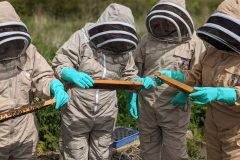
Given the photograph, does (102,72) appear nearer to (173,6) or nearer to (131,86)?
(131,86)

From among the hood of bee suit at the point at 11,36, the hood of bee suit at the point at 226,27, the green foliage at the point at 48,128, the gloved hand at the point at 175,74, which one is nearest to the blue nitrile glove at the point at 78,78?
the hood of bee suit at the point at 11,36

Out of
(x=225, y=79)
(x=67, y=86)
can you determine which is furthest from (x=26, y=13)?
(x=225, y=79)

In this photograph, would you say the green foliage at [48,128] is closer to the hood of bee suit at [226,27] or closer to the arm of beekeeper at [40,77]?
the arm of beekeeper at [40,77]

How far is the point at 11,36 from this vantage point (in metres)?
3.81

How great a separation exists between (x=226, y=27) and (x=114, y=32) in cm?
113

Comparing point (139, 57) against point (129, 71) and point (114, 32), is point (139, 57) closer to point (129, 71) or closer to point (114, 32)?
point (129, 71)

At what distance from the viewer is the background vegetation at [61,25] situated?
6324mm

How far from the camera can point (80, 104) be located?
15.1 feet

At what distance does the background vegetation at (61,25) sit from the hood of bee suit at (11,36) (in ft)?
7.99

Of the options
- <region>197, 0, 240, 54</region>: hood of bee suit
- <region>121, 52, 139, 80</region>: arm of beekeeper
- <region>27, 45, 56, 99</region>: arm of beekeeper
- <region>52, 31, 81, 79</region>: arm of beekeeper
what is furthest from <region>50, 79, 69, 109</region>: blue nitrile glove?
<region>197, 0, 240, 54</region>: hood of bee suit

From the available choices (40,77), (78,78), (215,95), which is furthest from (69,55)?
(215,95)

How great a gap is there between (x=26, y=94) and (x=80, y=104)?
64 cm

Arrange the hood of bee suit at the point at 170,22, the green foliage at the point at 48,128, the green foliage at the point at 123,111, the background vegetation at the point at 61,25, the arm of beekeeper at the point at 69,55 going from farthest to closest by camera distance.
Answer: the green foliage at the point at 123,111, the background vegetation at the point at 61,25, the green foliage at the point at 48,128, the hood of bee suit at the point at 170,22, the arm of beekeeper at the point at 69,55

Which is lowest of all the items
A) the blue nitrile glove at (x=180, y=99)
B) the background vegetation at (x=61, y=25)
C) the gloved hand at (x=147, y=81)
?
the background vegetation at (x=61, y=25)
